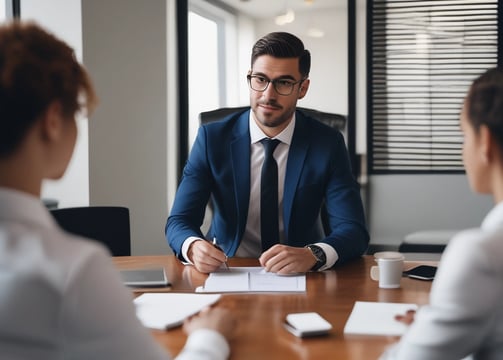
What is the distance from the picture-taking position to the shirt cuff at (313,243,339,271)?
217 centimetres

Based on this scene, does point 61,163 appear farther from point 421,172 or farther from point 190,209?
point 421,172

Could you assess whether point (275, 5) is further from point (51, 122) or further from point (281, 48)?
point (51, 122)

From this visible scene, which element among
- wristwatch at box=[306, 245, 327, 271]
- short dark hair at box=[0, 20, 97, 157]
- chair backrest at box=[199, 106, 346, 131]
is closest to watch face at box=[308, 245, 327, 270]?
wristwatch at box=[306, 245, 327, 271]

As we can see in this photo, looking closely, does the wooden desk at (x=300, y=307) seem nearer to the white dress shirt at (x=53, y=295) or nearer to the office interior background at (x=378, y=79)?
the white dress shirt at (x=53, y=295)

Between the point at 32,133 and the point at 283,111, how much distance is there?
5.87ft

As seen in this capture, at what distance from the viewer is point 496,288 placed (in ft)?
3.38

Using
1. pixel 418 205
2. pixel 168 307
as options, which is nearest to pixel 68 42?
pixel 168 307

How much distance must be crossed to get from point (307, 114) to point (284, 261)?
123cm

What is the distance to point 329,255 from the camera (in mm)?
2172

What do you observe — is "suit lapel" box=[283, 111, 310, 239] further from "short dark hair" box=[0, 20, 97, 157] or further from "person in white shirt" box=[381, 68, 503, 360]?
"short dark hair" box=[0, 20, 97, 157]

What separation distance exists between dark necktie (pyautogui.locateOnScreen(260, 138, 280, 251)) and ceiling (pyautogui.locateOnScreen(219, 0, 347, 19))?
2410 mm

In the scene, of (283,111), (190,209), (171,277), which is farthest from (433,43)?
(171,277)

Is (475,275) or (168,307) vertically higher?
(475,275)

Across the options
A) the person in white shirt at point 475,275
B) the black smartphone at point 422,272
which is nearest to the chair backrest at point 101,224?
the black smartphone at point 422,272
